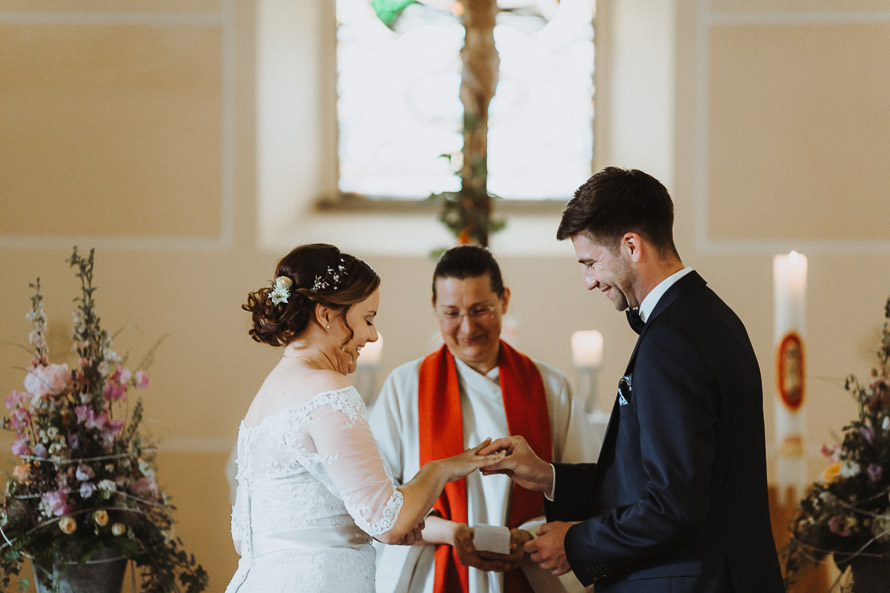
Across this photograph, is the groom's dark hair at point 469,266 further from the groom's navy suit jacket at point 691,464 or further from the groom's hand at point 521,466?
the groom's navy suit jacket at point 691,464

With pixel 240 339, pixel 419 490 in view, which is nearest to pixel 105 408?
pixel 419 490

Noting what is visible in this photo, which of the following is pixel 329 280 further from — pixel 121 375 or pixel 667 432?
pixel 121 375

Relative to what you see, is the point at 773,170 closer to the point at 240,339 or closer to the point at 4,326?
the point at 240,339

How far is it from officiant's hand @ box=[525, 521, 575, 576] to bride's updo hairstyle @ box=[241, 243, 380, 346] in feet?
2.42

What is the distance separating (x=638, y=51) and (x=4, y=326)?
4.40 meters

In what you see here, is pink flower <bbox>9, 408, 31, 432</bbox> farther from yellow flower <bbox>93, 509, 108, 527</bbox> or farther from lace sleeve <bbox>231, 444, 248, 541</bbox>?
lace sleeve <bbox>231, 444, 248, 541</bbox>

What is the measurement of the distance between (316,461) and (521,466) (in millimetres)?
667

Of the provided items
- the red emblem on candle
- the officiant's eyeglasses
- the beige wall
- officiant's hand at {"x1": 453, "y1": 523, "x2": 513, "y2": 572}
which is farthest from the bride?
the beige wall

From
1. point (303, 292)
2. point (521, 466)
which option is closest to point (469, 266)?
point (521, 466)

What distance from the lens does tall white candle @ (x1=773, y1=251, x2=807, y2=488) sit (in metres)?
3.57

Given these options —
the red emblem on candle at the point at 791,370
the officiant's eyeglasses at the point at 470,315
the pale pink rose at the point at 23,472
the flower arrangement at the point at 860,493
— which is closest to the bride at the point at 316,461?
the officiant's eyeglasses at the point at 470,315

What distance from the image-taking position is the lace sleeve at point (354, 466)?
2174mm

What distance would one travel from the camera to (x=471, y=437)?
3.13 m

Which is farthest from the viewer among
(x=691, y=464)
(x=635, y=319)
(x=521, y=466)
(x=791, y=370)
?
(x=791, y=370)
